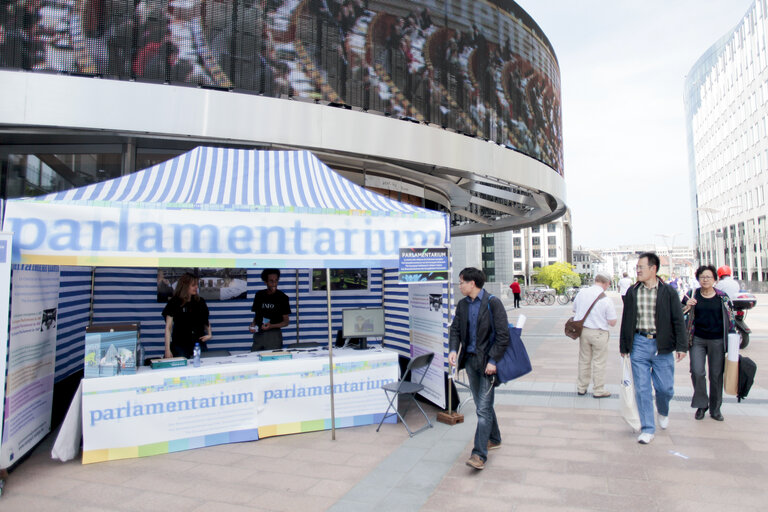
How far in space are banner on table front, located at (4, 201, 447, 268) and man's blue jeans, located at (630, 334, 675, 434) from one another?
7.27 feet

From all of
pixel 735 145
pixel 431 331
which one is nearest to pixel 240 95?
pixel 431 331

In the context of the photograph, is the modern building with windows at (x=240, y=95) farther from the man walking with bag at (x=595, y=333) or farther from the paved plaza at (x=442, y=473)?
the man walking with bag at (x=595, y=333)

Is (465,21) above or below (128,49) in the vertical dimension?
above

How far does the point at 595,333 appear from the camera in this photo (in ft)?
21.6

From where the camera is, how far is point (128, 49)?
8633 mm

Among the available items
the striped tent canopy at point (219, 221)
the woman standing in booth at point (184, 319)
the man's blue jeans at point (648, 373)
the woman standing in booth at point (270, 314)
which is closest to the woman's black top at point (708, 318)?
the man's blue jeans at point (648, 373)

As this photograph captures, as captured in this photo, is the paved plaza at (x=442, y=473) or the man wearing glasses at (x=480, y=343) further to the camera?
the man wearing glasses at (x=480, y=343)

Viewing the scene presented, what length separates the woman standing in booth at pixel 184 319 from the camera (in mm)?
5656

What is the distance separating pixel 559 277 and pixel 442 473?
80755 mm

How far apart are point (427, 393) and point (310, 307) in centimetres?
266

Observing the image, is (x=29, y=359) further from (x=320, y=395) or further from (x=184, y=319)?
(x=320, y=395)

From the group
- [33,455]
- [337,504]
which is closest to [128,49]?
[33,455]

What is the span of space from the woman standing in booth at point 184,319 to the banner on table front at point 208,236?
1.22 m

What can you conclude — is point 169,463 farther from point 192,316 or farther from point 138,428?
point 192,316
